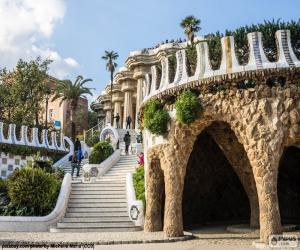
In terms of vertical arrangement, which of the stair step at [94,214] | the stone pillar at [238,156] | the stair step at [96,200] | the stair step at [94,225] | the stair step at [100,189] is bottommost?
the stair step at [94,225]

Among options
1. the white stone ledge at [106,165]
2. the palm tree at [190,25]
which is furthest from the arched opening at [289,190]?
the palm tree at [190,25]

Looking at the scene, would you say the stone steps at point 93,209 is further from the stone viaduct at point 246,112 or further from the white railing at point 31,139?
the white railing at point 31,139

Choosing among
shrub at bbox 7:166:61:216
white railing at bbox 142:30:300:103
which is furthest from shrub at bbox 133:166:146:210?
white railing at bbox 142:30:300:103

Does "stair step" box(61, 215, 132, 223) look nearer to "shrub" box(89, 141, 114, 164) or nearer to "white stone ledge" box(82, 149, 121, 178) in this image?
"white stone ledge" box(82, 149, 121, 178)

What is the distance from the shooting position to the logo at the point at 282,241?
10391 millimetres

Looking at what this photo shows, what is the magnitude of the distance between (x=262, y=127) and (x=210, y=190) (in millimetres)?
6808

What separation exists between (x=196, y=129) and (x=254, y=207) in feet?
13.2

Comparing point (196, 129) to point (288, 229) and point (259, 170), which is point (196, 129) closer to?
point (259, 170)

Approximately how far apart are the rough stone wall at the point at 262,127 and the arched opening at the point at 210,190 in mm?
3062

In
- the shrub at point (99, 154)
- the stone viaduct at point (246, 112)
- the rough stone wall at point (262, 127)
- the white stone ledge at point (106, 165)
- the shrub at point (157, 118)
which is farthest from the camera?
the shrub at point (99, 154)

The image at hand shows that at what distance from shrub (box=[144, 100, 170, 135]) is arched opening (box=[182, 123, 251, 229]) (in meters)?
2.25


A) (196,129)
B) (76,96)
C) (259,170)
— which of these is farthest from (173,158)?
(76,96)

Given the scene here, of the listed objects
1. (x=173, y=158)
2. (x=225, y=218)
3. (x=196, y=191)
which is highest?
(x=173, y=158)

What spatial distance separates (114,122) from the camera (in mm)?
48844
